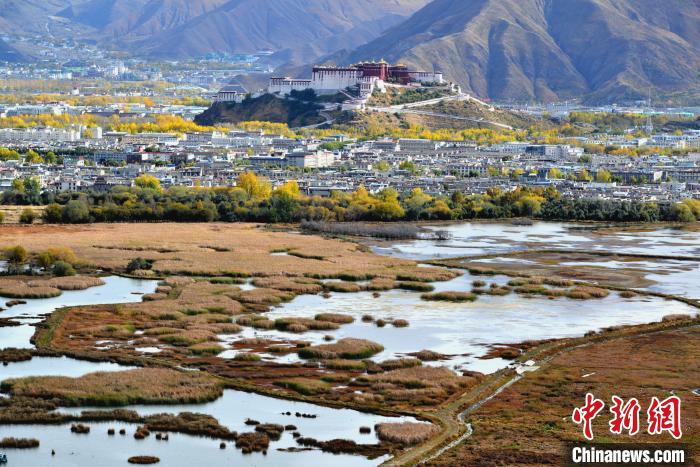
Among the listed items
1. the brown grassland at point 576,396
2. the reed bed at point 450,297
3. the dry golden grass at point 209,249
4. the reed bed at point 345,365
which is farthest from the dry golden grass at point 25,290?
the brown grassland at point 576,396

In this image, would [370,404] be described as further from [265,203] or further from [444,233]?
[265,203]

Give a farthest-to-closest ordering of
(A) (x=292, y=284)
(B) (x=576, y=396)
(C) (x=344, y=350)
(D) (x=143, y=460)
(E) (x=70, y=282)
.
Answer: (A) (x=292, y=284) → (E) (x=70, y=282) → (C) (x=344, y=350) → (B) (x=576, y=396) → (D) (x=143, y=460)

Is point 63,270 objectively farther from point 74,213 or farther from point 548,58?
point 548,58

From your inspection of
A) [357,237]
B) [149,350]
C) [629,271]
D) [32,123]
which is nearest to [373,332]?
[149,350]

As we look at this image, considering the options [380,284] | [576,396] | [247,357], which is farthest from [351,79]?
[576,396]

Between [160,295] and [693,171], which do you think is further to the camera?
[693,171]

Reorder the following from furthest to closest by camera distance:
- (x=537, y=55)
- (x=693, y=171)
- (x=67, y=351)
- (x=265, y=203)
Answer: (x=537, y=55)
(x=693, y=171)
(x=265, y=203)
(x=67, y=351)

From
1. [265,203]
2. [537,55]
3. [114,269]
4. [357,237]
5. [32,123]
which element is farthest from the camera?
[537,55]
